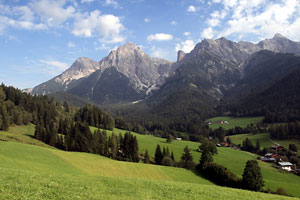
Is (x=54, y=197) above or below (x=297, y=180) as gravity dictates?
above

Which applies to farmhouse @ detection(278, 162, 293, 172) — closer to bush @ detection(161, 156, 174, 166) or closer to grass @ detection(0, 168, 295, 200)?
bush @ detection(161, 156, 174, 166)

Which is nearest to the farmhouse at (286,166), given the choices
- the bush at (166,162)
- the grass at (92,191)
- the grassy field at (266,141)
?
the grassy field at (266,141)

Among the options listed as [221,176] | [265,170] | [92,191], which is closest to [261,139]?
[265,170]

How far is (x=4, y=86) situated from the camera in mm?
132375

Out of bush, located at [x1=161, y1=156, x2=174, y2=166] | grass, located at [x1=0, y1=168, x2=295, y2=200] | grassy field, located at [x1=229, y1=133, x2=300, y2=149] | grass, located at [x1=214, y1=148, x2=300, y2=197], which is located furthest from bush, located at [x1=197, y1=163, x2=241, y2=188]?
grassy field, located at [x1=229, y1=133, x2=300, y2=149]

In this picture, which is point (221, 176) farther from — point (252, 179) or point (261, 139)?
point (261, 139)

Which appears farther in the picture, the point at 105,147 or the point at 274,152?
the point at 274,152

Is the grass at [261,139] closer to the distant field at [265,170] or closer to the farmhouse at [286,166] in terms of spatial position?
the farmhouse at [286,166]

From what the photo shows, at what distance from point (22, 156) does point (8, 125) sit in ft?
197

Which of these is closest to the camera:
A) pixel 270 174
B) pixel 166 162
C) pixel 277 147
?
pixel 270 174

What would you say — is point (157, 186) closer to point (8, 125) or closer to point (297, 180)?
point (297, 180)

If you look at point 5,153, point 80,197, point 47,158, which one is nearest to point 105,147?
point 47,158

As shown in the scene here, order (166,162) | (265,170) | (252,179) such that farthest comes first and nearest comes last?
1. (265,170)
2. (166,162)
3. (252,179)

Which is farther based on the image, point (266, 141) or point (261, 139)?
point (261, 139)
